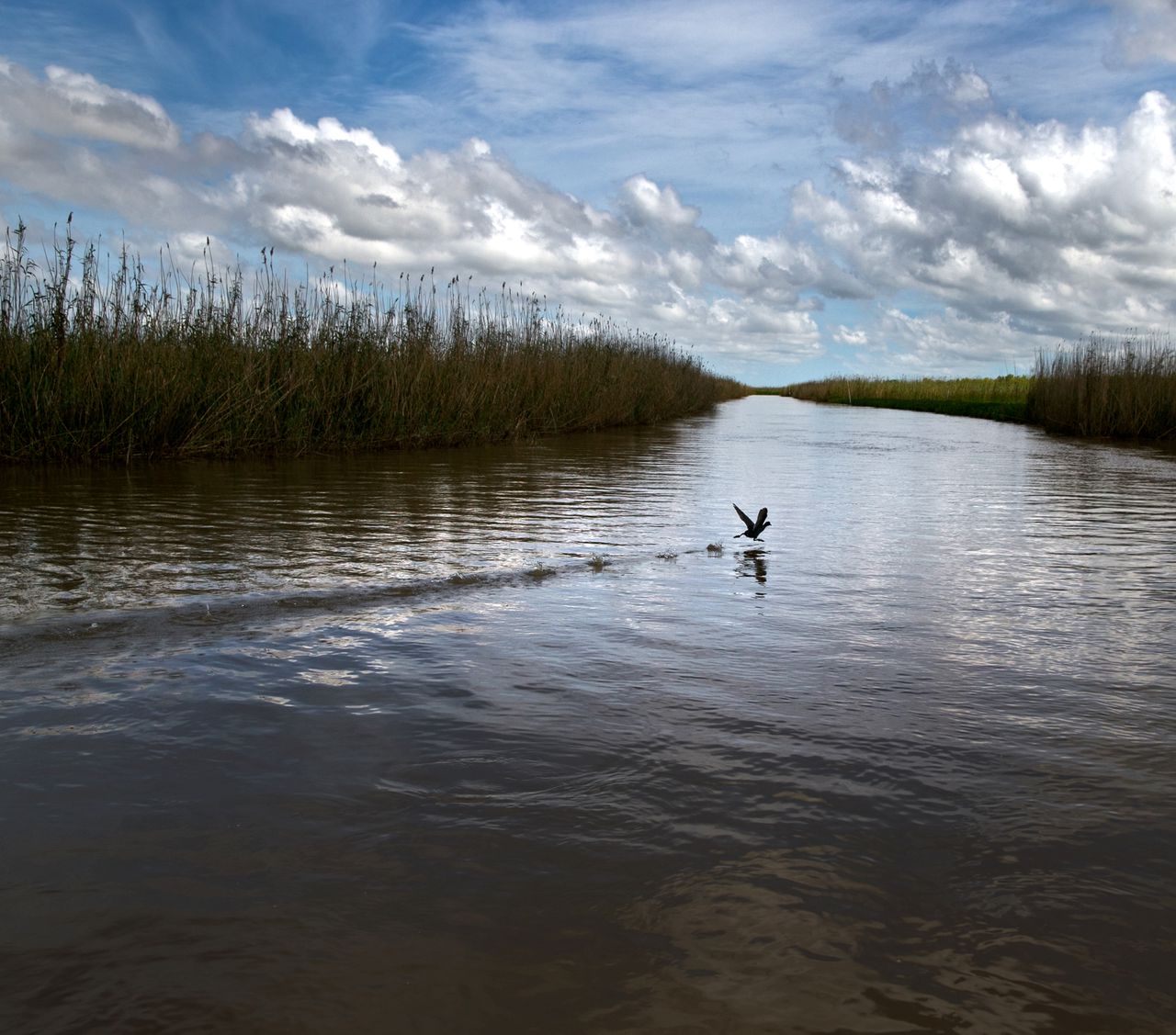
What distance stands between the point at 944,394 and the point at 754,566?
1886 inches

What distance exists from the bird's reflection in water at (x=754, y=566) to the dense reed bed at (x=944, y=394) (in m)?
25.6

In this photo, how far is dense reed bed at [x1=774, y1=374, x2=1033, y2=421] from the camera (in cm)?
3426

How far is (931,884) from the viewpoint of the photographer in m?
1.67

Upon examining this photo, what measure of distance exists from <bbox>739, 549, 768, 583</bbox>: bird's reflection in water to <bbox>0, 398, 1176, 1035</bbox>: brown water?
0.04m

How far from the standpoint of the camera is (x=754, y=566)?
4.78 metres

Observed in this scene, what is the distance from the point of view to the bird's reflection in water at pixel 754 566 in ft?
14.8

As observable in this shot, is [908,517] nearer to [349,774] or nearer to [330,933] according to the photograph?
[349,774]

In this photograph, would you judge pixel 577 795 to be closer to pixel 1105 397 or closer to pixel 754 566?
pixel 754 566

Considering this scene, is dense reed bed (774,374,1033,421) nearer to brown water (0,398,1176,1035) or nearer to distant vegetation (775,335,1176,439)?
distant vegetation (775,335,1176,439)

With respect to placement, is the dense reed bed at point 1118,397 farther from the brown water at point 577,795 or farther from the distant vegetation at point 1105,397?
the brown water at point 577,795

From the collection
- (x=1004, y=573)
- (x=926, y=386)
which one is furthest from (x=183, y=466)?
(x=926, y=386)

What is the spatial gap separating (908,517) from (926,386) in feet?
170

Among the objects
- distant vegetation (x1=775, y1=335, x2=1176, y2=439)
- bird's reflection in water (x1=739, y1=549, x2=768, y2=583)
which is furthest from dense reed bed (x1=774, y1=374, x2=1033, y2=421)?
bird's reflection in water (x1=739, y1=549, x2=768, y2=583)

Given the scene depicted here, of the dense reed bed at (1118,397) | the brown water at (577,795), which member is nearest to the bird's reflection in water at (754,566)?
the brown water at (577,795)
